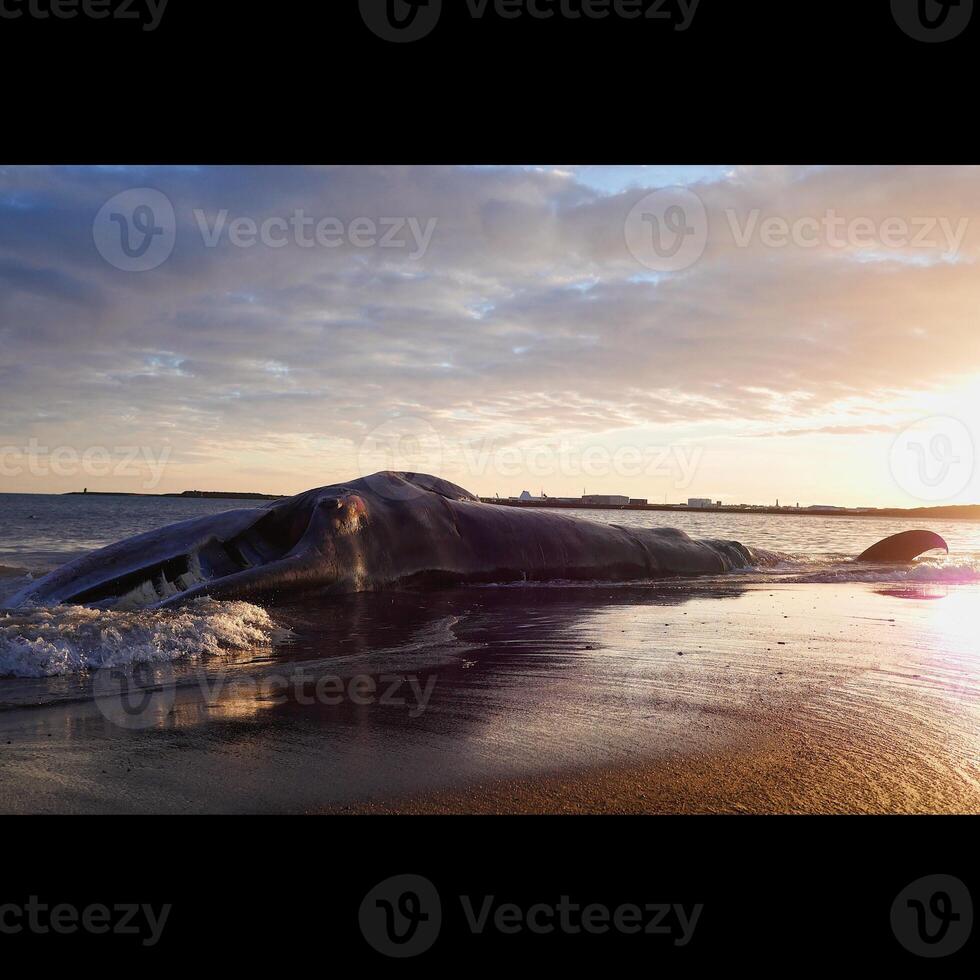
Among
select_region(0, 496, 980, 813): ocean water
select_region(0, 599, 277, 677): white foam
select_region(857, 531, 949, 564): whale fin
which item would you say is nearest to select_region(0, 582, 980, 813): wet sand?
select_region(0, 496, 980, 813): ocean water

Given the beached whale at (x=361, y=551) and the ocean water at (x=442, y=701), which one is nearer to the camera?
the ocean water at (x=442, y=701)

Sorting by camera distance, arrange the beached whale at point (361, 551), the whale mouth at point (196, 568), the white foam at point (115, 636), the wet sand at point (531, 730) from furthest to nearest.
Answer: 1. the beached whale at point (361, 551)
2. the whale mouth at point (196, 568)
3. the white foam at point (115, 636)
4. the wet sand at point (531, 730)

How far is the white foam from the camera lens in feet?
14.9

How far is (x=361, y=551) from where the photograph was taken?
875cm

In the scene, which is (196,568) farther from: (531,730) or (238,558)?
(531,730)

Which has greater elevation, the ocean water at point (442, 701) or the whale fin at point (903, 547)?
the whale fin at point (903, 547)

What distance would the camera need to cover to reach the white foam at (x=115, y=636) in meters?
4.53

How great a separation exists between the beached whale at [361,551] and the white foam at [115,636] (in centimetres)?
80

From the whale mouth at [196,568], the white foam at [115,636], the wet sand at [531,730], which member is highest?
the whale mouth at [196,568]

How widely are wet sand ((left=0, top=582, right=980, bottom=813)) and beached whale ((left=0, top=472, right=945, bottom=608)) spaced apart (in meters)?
1.79

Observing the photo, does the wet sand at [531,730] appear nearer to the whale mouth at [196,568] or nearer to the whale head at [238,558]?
the whale head at [238,558]

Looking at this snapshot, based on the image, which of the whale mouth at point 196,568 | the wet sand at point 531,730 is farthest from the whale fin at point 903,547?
the whale mouth at point 196,568

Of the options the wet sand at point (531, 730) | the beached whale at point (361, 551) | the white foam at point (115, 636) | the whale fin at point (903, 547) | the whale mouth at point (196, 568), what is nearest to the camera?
the wet sand at point (531, 730)
